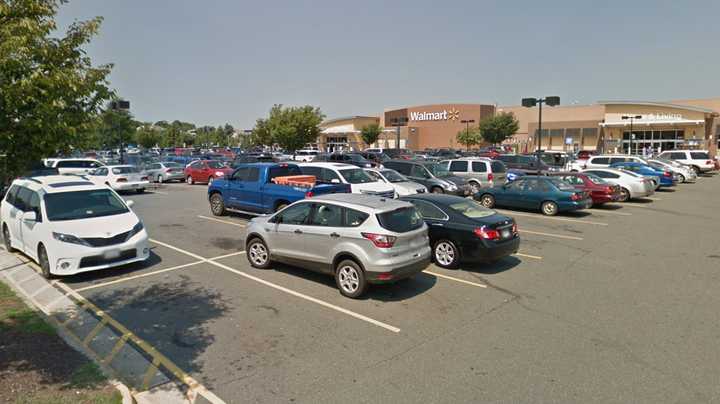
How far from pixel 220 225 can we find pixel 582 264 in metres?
10.0

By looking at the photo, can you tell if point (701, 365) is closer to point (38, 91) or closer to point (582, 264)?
point (582, 264)

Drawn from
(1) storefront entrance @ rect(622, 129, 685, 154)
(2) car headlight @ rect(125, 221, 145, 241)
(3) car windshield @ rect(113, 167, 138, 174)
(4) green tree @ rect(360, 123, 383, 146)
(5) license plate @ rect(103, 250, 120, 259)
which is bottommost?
(5) license plate @ rect(103, 250, 120, 259)

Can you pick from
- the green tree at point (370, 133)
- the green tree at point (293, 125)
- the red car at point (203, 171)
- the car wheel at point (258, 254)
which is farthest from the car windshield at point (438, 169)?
the green tree at point (370, 133)

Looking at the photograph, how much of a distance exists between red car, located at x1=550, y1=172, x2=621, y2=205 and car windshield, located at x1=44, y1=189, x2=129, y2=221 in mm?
15465

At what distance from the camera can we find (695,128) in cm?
6312

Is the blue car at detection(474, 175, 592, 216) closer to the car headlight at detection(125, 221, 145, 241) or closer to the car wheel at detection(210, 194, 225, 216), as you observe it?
the car wheel at detection(210, 194, 225, 216)

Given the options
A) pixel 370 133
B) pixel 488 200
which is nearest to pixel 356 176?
pixel 488 200

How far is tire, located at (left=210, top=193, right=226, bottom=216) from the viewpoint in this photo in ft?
49.4

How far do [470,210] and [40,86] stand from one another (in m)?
7.41

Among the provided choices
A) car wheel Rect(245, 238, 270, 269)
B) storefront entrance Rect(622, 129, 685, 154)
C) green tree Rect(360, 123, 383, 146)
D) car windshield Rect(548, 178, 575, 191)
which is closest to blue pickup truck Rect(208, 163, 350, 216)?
car wheel Rect(245, 238, 270, 269)

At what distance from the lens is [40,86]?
17.0 ft

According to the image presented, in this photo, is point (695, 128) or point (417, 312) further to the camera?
point (695, 128)

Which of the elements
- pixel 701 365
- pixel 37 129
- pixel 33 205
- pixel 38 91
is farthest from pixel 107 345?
pixel 701 365

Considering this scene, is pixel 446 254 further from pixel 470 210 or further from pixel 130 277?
pixel 130 277
